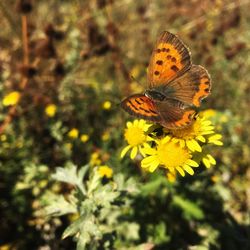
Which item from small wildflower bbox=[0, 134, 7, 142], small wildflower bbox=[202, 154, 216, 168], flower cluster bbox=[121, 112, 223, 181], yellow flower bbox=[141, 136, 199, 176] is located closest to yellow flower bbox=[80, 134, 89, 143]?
small wildflower bbox=[0, 134, 7, 142]

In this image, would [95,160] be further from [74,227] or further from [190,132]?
[190,132]

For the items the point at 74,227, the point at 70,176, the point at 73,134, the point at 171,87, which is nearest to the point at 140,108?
the point at 171,87

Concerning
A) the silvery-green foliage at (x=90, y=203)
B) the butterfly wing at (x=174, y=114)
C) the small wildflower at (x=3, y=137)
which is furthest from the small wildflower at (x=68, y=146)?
the butterfly wing at (x=174, y=114)

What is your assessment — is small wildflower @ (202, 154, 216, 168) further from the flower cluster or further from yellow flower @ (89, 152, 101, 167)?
yellow flower @ (89, 152, 101, 167)

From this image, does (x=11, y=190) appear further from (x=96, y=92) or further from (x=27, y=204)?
(x=96, y=92)

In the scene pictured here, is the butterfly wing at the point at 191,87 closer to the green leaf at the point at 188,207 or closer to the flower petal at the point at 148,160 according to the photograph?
the flower petal at the point at 148,160

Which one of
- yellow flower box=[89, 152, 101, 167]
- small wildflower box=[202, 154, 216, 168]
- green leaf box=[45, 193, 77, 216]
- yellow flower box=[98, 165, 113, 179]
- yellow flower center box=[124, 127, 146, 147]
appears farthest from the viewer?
yellow flower box=[89, 152, 101, 167]

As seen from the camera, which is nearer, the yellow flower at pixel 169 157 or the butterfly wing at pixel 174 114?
the butterfly wing at pixel 174 114
